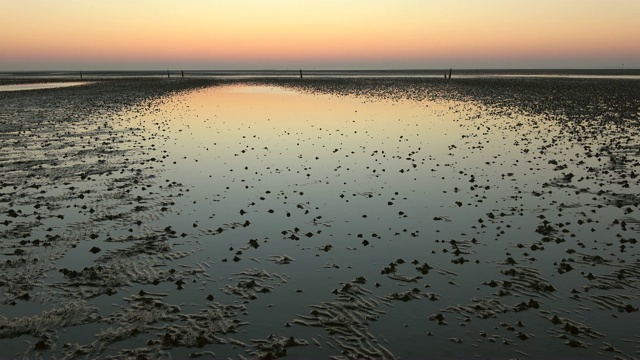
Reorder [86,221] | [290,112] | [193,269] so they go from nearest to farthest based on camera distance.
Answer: [193,269] → [86,221] → [290,112]

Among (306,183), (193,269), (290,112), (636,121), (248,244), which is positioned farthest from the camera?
(290,112)

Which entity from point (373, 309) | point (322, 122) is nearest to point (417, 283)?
point (373, 309)

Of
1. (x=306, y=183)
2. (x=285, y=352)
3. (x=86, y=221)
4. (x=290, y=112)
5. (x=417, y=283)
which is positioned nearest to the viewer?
(x=285, y=352)

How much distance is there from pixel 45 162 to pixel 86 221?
1219 cm

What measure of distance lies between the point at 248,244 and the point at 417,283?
5.45 metres

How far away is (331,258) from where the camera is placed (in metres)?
13.2

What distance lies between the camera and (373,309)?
10234mm

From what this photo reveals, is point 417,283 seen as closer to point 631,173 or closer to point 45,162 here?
point 631,173

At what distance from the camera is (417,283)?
455 inches

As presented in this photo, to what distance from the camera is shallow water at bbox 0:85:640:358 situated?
916 cm

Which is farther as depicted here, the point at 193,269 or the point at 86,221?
the point at 86,221

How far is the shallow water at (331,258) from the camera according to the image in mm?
9164

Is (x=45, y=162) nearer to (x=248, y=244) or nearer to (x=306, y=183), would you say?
(x=306, y=183)

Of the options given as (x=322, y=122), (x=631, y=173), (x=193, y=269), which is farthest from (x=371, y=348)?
(x=322, y=122)
